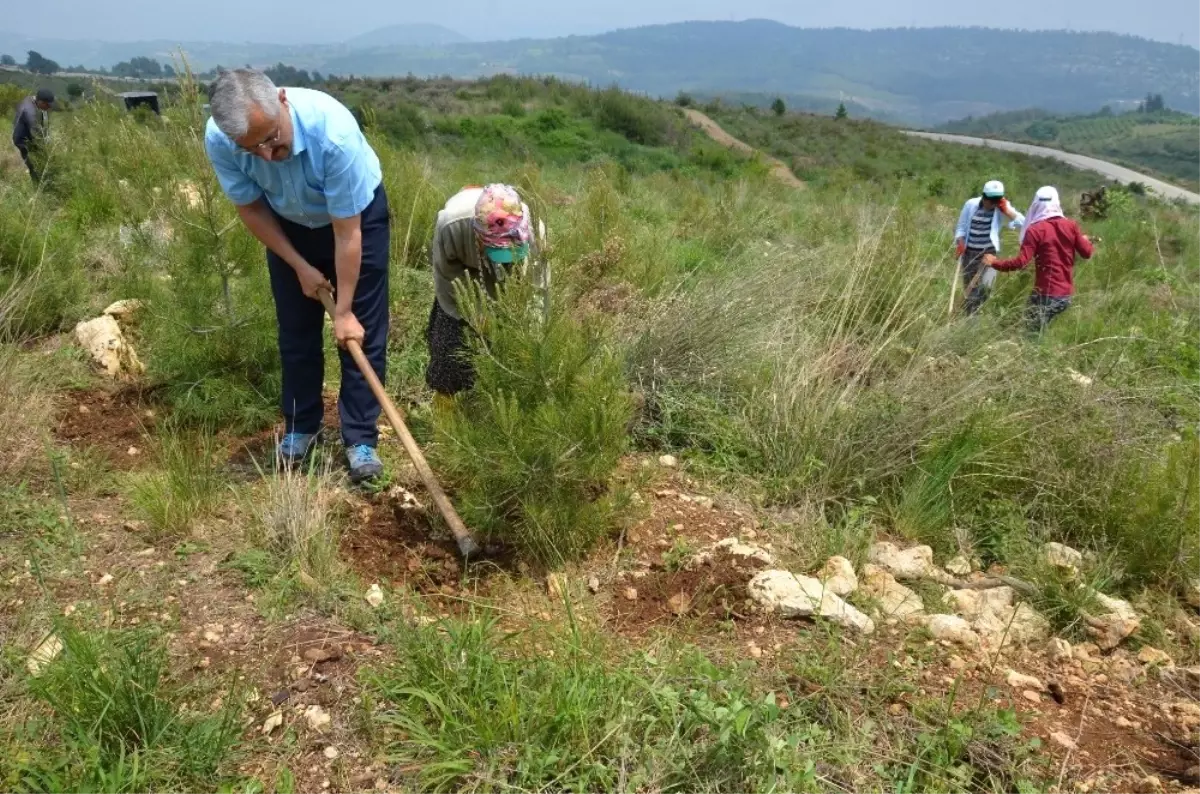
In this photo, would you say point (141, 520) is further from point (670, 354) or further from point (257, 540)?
point (670, 354)

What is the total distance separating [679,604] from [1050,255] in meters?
4.35

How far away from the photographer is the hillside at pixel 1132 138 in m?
58.1

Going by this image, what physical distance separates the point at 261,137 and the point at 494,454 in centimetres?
116

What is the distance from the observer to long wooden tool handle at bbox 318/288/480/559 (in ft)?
7.98

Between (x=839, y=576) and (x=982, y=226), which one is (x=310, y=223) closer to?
(x=839, y=576)

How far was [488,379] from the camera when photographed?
2.39m

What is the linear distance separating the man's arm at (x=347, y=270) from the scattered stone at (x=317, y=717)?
50.9 inches

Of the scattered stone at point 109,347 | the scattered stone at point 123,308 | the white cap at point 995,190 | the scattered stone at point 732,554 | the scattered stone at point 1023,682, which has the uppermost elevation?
the white cap at point 995,190

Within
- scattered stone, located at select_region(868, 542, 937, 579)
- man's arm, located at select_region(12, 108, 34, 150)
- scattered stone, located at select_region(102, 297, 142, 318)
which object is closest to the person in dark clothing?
man's arm, located at select_region(12, 108, 34, 150)

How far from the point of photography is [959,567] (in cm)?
268

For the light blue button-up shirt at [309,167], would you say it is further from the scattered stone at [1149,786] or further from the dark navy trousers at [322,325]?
the scattered stone at [1149,786]

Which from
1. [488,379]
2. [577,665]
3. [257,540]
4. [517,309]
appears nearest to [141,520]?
[257,540]

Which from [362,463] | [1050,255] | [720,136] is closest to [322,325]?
[362,463]

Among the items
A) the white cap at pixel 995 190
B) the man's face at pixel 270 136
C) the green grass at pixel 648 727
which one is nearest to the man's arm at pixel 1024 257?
the white cap at pixel 995 190
